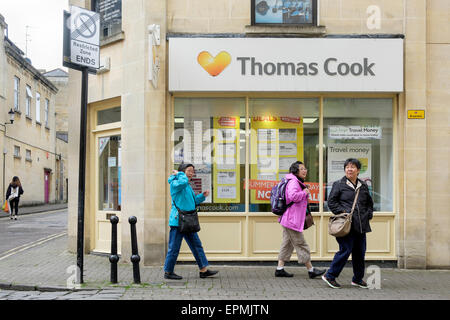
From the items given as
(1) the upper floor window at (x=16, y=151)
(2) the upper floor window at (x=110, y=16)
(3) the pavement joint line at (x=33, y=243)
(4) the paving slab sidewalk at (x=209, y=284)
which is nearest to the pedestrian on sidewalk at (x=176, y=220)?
(4) the paving slab sidewalk at (x=209, y=284)

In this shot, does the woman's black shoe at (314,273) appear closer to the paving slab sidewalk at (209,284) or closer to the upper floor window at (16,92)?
the paving slab sidewalk at (209,284)

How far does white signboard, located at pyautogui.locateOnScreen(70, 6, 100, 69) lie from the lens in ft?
25.3

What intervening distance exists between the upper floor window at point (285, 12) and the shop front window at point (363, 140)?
1567 millimetres

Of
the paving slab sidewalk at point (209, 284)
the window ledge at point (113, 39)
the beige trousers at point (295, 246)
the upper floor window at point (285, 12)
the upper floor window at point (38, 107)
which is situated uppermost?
the upper floor window at point (38, 107)

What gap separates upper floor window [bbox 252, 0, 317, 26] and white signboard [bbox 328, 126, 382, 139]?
6.55 ft

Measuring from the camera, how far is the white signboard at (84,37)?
771cm

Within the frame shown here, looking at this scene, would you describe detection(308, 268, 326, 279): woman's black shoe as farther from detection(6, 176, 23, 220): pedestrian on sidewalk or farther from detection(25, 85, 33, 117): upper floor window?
detection(25, 85, 33, 117): upper floor window

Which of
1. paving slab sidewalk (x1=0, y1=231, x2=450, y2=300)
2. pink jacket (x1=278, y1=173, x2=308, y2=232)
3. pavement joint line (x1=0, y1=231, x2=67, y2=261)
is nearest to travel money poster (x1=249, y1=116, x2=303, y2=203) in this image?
pink jacket (x1=278, y1=173, x2=308, y2=232)

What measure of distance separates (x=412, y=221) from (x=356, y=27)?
357cm

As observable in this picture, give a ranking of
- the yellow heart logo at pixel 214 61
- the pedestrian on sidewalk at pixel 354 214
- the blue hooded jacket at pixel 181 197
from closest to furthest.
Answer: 1. the pedestrian on sidewalk at pixel 354 214
2. the blue hooded jacket at pixel 181 197
3. the yellow heart logo at pixel 214 61

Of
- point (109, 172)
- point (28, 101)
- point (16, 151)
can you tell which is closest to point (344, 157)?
point (109, 172)

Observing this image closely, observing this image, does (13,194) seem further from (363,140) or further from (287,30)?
(363,140)

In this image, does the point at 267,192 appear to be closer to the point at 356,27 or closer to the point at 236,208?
the point at 236,208

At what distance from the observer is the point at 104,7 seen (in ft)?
36.0
